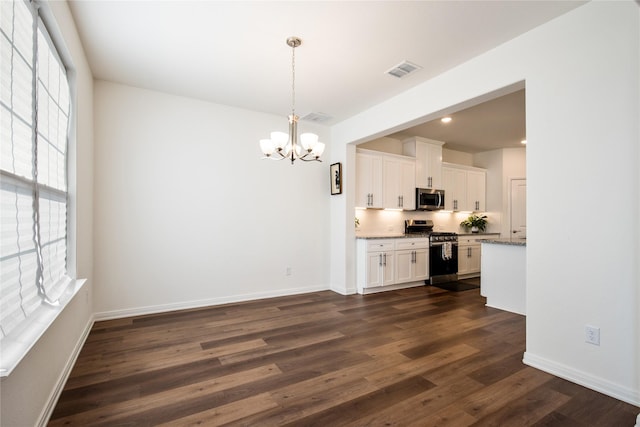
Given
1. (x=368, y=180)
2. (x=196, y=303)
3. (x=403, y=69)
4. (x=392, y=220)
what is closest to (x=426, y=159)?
(x=392, y=220)

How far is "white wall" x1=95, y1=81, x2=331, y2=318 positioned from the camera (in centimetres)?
380

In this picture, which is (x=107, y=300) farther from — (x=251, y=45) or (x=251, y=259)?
(x=251, y=45)

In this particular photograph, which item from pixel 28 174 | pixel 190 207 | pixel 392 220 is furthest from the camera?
pixel 392 220

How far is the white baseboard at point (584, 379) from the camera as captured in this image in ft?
6.90

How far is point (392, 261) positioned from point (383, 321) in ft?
5.71

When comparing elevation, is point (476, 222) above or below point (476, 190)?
below

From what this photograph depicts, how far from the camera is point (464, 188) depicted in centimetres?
700

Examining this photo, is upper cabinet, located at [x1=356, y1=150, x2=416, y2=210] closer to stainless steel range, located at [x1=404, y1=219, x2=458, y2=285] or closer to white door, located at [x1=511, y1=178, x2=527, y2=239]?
stainless steel range, located at [x1=404, y1=219, x2=458, y2=285]

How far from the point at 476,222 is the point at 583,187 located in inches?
201

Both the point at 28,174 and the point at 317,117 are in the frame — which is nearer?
the point at 28,174

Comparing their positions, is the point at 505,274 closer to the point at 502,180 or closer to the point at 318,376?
the point at 318,376

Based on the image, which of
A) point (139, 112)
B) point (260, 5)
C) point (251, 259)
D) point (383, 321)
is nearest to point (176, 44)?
point (260, 5)

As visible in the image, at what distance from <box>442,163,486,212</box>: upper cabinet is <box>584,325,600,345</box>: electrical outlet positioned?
4.57 m

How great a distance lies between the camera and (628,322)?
212 centimetres
